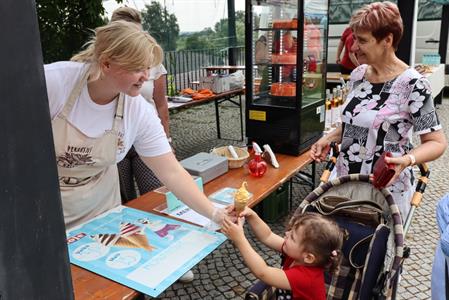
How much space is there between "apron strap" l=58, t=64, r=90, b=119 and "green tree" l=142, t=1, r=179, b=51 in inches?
221

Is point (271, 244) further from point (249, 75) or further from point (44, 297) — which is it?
point (249, 75)

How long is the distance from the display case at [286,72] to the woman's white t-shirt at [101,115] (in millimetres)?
1697

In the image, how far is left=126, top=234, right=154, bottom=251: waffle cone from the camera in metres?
1.76

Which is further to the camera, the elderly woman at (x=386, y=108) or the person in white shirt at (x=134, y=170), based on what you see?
the person in white shirt at (x=134, y=170)

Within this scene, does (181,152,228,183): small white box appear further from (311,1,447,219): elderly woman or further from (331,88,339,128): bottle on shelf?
(331,88,339,128): bottle on shelf

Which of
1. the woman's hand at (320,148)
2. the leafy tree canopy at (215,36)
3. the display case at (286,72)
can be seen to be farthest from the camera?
the leafy tree canopy at (215,36)

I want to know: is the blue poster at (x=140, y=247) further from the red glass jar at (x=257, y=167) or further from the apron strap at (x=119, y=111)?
the red glass jar at (x=257, y=167)

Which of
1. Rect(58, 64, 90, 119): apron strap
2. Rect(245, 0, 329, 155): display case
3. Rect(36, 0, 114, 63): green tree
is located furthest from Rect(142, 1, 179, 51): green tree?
Rect(58, 64, 90, 119): apron strap

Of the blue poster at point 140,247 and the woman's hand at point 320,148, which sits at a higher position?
the woman's hand at point 320,148

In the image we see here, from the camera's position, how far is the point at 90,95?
175 cm

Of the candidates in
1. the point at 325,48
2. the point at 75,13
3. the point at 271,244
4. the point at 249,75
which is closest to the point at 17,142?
the point at 271,244

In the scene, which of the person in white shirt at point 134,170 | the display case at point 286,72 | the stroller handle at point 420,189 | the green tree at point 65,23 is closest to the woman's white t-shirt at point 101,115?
the person in white shirt at point 134,170

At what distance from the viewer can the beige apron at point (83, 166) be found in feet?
5.64

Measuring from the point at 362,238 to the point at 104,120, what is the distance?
1.25 metres
